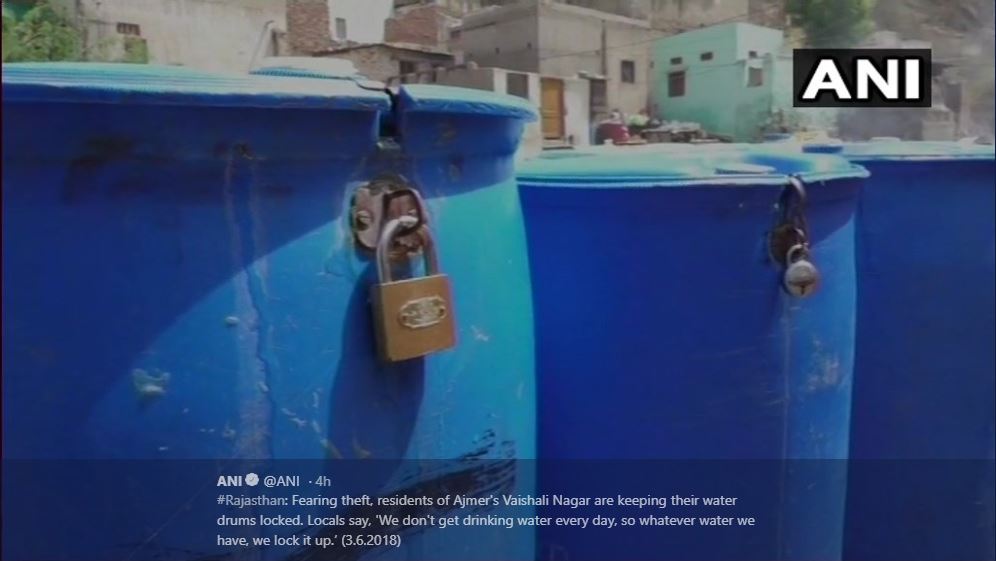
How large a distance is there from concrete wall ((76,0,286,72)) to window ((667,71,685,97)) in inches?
71.4

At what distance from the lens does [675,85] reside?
333 centimetres

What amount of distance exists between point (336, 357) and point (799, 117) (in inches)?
46.0

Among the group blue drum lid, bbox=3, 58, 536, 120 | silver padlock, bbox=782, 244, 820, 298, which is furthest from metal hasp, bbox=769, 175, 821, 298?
blue drum lid, bbox=3, 58, 536, 120

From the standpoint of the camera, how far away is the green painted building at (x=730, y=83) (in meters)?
1.55

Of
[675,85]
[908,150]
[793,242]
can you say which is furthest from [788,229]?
[675,85]

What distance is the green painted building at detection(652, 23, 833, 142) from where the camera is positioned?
1548 millimetres

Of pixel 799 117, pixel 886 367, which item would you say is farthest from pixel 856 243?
pixel 799 117

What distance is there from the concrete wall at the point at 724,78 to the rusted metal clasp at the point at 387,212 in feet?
2.88

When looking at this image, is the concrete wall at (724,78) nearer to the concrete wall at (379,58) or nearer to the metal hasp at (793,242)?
the metal hasp at (793,242)

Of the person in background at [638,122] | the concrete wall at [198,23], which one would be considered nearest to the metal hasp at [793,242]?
the concrete wall at [198,23]

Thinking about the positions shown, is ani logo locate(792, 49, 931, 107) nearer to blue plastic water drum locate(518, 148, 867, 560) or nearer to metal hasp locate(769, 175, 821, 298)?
blue plastic water drum locate(518, 148, 867, 560)

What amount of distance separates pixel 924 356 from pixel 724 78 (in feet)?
7.67

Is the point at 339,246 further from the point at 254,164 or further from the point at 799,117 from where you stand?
the point at 799,117

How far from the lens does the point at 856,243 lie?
1160 millimetres
